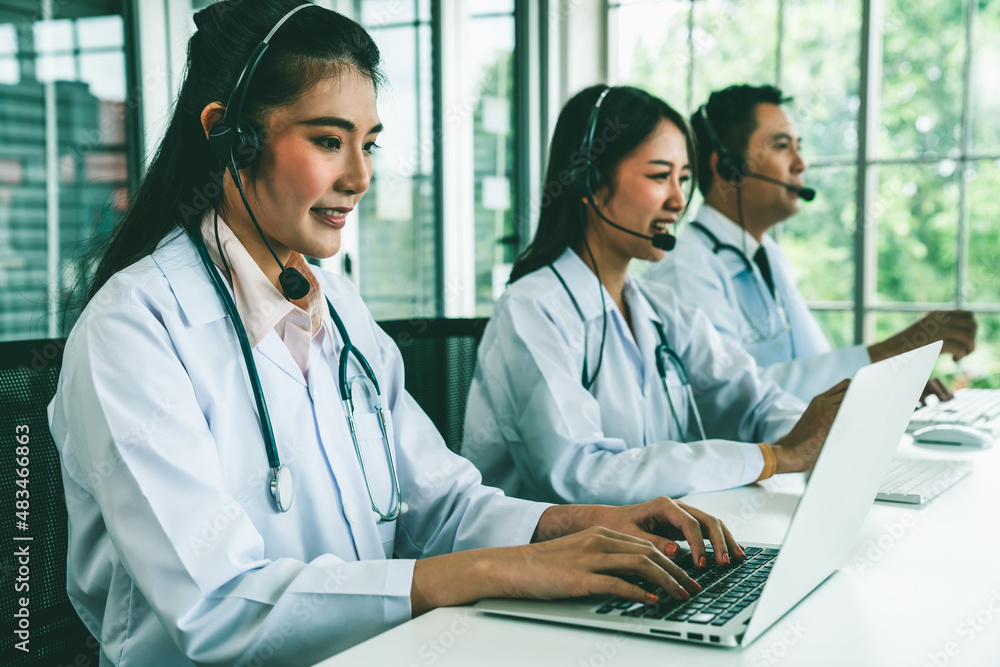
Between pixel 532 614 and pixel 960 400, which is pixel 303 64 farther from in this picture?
pixel 960 400

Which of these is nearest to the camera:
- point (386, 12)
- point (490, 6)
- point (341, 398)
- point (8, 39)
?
point (341, 398)

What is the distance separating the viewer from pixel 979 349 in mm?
3982

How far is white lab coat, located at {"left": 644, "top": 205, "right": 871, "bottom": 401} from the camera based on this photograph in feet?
6.93

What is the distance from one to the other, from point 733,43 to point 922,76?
35.2 inches

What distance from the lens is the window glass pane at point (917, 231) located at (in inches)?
157

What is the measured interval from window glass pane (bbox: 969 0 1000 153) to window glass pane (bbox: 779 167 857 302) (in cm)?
56

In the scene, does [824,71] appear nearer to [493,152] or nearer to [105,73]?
[493,152]

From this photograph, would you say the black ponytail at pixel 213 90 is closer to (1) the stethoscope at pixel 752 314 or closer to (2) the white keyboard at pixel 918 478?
(2) the white keyboard at pixel 918 478

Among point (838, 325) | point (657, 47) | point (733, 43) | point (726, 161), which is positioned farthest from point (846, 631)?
point (657, 47)

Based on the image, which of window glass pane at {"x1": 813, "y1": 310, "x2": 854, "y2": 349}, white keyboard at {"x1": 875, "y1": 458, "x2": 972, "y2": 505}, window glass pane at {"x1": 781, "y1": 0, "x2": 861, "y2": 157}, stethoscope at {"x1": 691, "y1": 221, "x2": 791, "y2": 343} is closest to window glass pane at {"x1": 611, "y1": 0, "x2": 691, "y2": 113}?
window glass pane at {"x1": 781, "y1": 0, "x2": 861, "y2": 157}

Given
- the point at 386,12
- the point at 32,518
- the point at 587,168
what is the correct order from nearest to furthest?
the point at 32,518, the point at 587,168, the point at 386,12

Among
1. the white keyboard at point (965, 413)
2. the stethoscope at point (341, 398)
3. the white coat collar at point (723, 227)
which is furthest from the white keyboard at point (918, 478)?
the white coat collar at point (723, 227)

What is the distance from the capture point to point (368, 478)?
1165 mm

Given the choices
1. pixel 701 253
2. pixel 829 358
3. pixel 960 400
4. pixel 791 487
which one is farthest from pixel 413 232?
pixel 791 487
